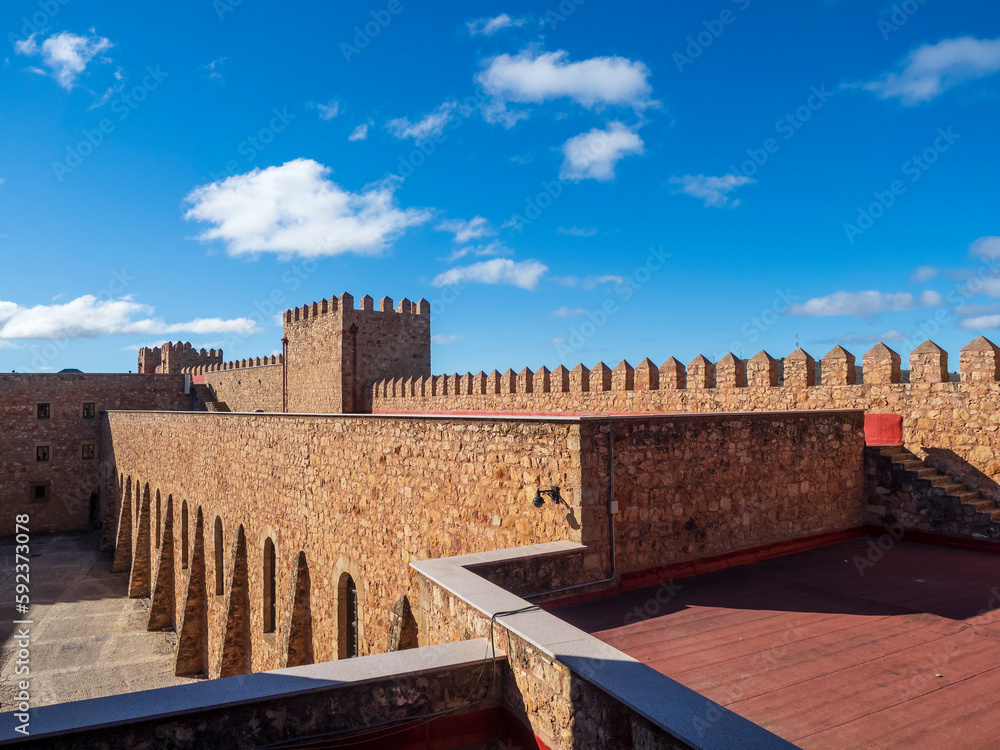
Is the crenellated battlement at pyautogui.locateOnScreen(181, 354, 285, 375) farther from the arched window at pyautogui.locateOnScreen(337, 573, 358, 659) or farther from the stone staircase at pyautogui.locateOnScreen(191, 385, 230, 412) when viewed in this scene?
the arched window at pyautogui.locateOnScreen(337, 573, 358, 659)

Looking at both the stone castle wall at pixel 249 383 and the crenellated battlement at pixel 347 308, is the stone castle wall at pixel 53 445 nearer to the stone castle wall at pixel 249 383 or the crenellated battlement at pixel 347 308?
the stone castle wall at pixel 249 383

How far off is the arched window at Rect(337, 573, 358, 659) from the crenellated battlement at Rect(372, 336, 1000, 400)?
574cm

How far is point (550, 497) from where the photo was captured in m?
5.72

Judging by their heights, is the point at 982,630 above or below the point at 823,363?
below

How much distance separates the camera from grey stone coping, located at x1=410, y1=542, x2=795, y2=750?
244 cm

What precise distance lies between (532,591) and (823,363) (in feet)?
21.6

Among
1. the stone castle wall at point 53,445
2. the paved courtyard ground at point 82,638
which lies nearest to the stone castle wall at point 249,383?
the stone castle wall at point 53,445

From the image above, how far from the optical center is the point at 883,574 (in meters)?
5.97

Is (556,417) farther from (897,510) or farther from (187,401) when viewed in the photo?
(187,401)

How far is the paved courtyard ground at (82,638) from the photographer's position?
44.4ft

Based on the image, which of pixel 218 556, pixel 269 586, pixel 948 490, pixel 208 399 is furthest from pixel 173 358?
pixel 948 490

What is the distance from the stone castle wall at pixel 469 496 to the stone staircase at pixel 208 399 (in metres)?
18.6

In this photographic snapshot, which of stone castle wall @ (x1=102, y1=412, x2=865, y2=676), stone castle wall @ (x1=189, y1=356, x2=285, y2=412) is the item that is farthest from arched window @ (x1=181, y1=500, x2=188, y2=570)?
stone castle wall @ (x1=189, y1=356, x2=285, y2=412)

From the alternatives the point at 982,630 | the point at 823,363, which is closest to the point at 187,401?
the point at 823,363
